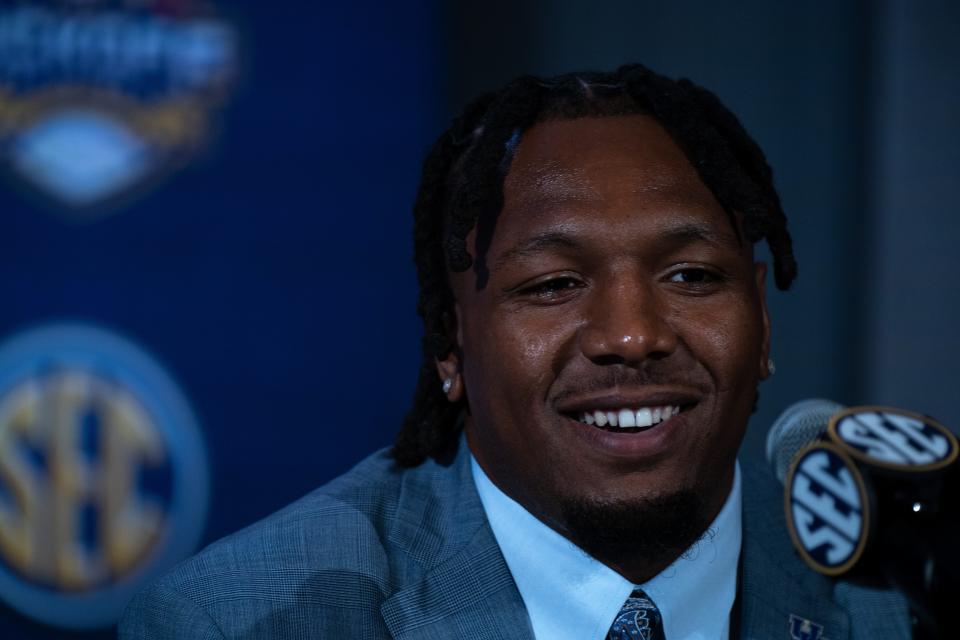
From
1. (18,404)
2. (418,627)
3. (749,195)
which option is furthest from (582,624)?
(18,404)

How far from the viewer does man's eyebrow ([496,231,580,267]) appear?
1.63 metres

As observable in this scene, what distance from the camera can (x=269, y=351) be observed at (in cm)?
267

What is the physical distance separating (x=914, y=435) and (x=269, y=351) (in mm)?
1748

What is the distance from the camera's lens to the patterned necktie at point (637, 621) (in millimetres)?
1660

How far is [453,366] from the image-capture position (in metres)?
1.90

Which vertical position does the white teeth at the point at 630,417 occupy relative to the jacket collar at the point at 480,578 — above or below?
above

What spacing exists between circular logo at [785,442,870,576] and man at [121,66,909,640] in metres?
0.23

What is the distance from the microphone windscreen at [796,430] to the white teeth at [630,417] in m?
0.20

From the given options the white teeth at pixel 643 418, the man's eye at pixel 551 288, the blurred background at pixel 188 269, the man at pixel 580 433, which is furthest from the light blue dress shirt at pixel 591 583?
the blurred background at pixel 188 269

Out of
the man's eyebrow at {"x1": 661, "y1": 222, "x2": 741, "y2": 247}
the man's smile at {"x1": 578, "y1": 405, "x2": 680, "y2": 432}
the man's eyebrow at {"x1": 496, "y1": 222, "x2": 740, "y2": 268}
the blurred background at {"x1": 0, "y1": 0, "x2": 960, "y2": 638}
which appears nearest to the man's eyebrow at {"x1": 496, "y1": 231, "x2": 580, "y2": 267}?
the man's eyebrow at {"x1": 496, "y1": 222, "x2": 740, "y2": 268}

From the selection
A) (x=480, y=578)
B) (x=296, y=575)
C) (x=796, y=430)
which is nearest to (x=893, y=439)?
(x=796, y=430)

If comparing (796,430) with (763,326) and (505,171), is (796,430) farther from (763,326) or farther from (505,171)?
(505,171)

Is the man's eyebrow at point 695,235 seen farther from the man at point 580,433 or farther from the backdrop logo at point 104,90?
the backdrop logo at point 104,90

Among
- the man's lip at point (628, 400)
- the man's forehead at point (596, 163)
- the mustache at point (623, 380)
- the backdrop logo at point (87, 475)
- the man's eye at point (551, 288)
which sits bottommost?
the backdrop logo at point (87, 475)
